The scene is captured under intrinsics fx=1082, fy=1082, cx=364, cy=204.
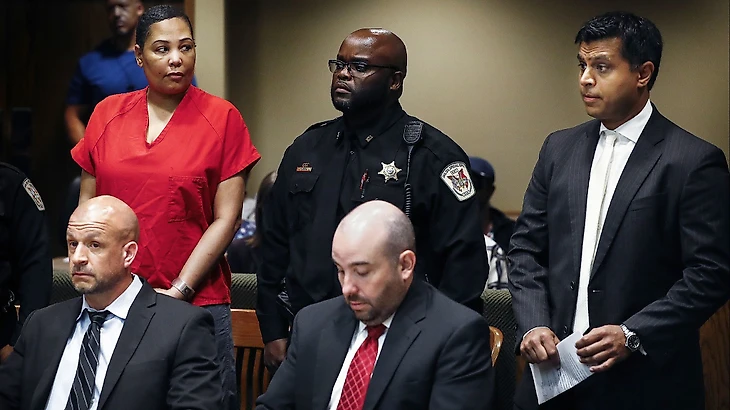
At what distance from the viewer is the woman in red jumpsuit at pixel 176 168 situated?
296cm

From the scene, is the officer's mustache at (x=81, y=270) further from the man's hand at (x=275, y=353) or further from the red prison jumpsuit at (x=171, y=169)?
the man's hand at (x=275, y=353)

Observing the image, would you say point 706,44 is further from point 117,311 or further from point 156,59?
point 117,311

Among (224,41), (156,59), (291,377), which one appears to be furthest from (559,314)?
(224,41)

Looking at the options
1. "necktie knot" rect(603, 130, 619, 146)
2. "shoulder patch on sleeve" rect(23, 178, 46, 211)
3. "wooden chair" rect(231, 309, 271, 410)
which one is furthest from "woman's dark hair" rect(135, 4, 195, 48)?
"necktie knot" rect(603, 130, 619, 146)

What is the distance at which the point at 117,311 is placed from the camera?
8.75 feet

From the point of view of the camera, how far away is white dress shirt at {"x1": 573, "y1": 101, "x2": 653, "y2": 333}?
2631mm

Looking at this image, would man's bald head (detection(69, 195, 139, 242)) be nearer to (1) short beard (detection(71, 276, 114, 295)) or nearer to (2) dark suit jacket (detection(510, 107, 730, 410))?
(1) short beard (detection(71, 276, 114, 295))

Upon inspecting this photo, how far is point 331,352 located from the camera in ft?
8.07

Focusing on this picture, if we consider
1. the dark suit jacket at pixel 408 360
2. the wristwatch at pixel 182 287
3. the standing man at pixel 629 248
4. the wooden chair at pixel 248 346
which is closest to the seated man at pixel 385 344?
the dark suit jacket at pixel 408 360

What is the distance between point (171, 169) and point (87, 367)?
24.5 inches

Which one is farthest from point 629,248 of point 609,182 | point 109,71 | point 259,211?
point 109,71

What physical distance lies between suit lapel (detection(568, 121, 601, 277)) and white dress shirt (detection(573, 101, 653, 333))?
0.05ft

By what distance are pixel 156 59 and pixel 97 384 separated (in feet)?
3.07

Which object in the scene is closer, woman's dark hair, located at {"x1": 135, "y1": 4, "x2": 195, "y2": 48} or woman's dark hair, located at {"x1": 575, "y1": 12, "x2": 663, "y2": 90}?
woman's dark hair, located at {"x1": 575, "y1": 12, "x2": 663, "y2": 90}
